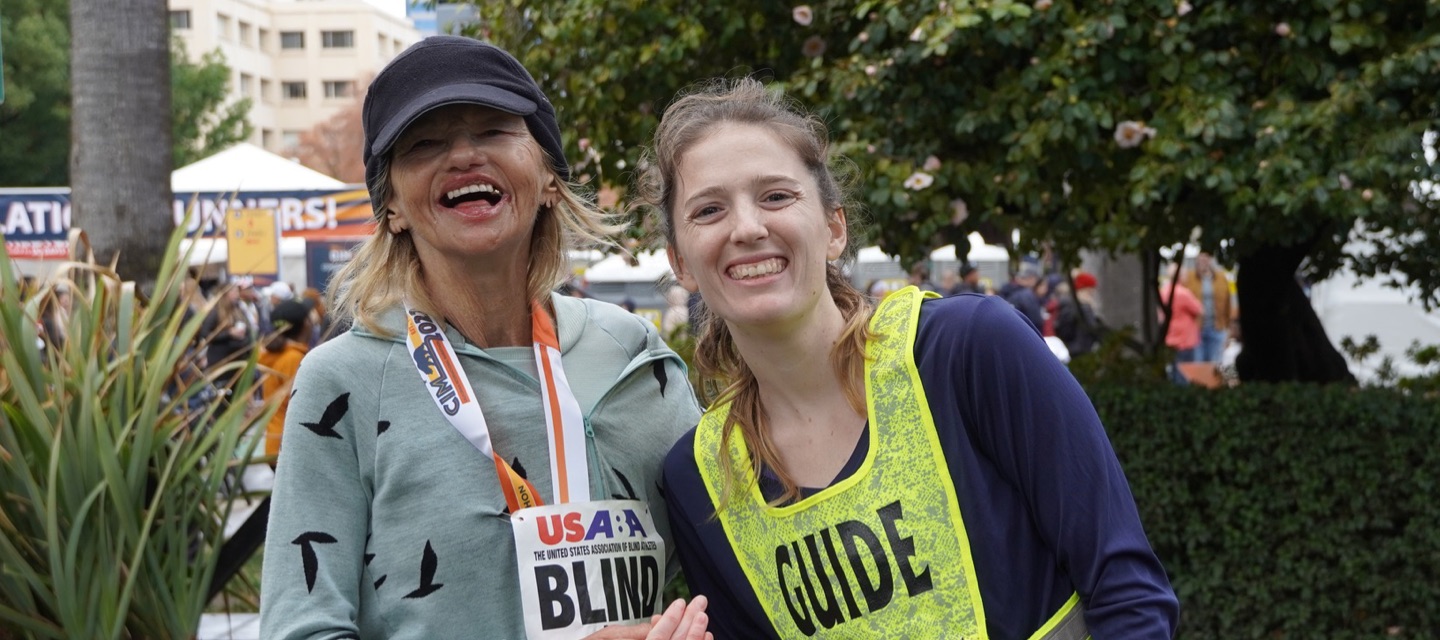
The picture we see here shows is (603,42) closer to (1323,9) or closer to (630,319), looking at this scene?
(1323,9)

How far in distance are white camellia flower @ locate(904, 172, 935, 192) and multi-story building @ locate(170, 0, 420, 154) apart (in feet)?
278

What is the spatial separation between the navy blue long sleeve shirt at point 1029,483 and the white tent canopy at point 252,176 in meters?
13.3

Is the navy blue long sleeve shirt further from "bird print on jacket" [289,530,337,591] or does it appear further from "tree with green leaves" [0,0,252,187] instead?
"tree with green leaves" [0,0,252,187]

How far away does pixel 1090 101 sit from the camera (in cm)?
500

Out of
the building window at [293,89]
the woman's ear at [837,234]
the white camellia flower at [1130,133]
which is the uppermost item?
the building window at [293,89]

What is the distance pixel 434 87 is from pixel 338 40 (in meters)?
95.4

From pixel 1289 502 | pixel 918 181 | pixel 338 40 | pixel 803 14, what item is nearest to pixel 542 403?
pixel 918 181

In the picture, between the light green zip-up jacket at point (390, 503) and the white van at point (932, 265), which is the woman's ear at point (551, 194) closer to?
the light green zip-up jacket at point (390, 503)

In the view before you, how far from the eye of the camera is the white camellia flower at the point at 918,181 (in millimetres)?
5148

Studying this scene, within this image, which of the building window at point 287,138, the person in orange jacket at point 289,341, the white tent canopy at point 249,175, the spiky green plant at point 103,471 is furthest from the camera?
the building window at point 287,138

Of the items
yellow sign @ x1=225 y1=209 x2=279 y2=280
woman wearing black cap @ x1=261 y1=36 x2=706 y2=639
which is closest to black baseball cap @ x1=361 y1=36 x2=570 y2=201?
woman wearing black cap @ x1=261 y1=36 x2=706 y2=639

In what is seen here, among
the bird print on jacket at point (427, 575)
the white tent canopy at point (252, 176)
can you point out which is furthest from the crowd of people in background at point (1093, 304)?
the bird print on jacket at point (427, 575)

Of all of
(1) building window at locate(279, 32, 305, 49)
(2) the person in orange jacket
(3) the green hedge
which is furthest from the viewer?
(1) building window at locate(279, 32, 305, 49)

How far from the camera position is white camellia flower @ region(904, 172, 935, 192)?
5148 mm
